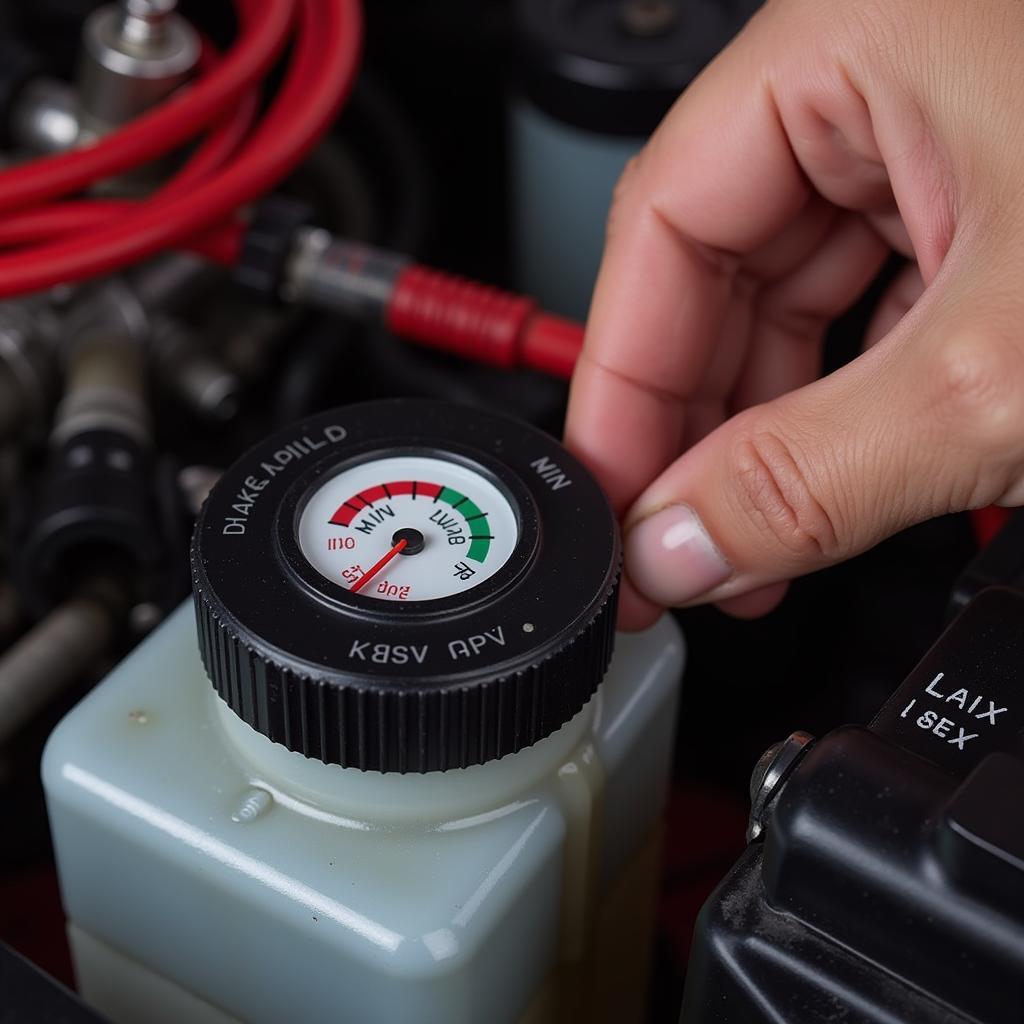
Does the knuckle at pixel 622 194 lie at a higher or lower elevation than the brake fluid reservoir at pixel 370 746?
higher

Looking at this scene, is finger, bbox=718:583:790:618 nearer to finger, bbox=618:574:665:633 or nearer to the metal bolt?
finger, bbox=618:574:665:633

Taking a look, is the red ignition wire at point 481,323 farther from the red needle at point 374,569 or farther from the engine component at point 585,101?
the red needle at point 374,569

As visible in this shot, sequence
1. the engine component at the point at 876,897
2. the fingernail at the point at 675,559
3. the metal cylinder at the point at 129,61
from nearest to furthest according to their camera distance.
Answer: the engine component at the point at 876,897, the fingernail at the point at 675,559, the metal cylinder at the point at 129,61

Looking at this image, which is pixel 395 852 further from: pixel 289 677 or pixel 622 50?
pixel 622 50

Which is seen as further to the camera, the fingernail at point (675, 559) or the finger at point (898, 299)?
the finger at point (898, 299)

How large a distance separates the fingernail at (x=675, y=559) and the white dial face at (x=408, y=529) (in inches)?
3.2

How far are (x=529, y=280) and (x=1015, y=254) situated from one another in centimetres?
54

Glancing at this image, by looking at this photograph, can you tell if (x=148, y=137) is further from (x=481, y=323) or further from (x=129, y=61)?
(x=481, y=323)

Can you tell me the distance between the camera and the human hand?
53 centimetres

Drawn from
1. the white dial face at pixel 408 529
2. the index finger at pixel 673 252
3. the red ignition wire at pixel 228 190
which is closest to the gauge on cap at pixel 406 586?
the white dial face at pixel 408 529

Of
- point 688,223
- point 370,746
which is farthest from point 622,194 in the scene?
point 370,746

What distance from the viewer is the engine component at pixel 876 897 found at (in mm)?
398

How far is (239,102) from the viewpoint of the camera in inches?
33.0

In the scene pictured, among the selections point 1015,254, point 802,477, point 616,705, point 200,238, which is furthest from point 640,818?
point 200,238
